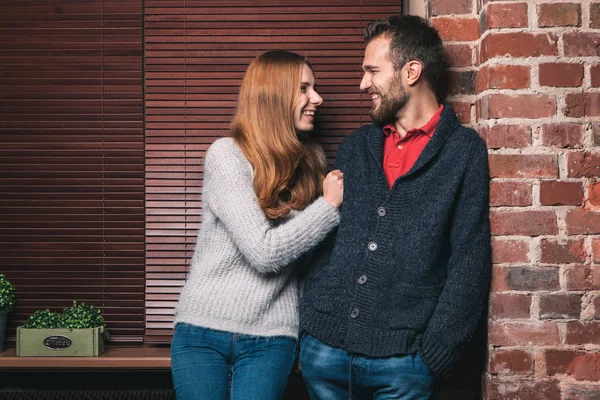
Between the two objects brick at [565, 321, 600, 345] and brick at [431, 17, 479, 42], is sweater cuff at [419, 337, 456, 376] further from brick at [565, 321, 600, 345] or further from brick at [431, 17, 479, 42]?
brick at [431, 17, 479, 42]

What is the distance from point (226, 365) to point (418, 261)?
680 mm

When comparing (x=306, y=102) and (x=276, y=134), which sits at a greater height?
(x=306, y=102)

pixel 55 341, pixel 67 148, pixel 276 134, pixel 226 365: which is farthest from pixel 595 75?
pixel 55 341

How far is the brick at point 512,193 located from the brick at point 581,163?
0.44 ft

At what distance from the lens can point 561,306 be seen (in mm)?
1854

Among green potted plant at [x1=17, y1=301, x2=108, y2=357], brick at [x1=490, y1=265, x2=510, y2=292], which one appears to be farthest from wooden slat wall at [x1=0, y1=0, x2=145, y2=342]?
brick at [x1=490, y1=265, x2=510, y2=292]

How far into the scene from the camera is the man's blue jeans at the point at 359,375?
5.81 feet

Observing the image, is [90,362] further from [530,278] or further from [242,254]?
[530,278]

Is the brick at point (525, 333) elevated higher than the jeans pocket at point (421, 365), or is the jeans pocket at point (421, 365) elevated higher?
the brick at point (525, 333)

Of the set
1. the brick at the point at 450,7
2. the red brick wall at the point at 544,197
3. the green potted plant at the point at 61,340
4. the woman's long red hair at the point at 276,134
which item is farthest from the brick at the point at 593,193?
the green potted plant at the point at 61,340

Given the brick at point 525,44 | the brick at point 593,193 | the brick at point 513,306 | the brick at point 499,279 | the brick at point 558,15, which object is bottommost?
the brick at point 513,306

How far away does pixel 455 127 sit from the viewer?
6.20 feet

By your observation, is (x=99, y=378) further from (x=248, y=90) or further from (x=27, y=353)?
(x=248, y=90)

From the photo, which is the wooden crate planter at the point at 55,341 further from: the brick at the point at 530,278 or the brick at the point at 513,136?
the brick at the point at 513,136
